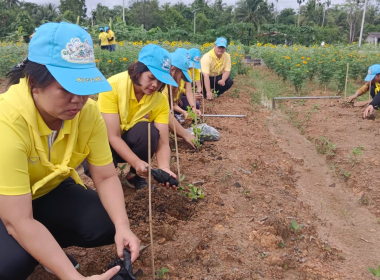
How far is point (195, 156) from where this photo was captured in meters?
3.74

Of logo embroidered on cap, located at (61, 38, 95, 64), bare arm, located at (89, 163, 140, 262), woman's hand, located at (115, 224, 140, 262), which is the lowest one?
woman's hand, located at (115, 224, 140, 262)

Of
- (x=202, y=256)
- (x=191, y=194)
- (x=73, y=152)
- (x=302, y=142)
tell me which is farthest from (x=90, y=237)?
(x=302, y=142)

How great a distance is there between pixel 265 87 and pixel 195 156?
613 centimetres

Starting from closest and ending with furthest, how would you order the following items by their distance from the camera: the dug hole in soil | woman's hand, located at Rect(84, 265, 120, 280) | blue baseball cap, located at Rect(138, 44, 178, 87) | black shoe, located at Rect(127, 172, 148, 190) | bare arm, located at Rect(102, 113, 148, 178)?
1. woman's hand, located at Rect(84, 265, 120, 280)
2. the dug hole in soil
3. blue baseball cap, located at Rect(138, 44, 178, 87)
4. bare arm, located at Rect(102, 113, 148, 178)
5. black shoe, located at Rect(127, 172, 148, 190)

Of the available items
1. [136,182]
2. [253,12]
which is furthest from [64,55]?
[253,12]

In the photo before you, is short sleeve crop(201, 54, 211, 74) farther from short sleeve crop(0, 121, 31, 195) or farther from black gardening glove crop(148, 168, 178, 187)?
short sleeve crop(0, 121, 31, 195)

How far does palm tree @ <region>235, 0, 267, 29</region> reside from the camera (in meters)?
41.0

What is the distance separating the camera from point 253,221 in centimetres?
262

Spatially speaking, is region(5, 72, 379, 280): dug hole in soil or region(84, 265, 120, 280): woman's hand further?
region(5, 72, 379, 280): dug hole in soil

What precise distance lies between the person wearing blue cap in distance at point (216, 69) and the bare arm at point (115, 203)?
15.5ft

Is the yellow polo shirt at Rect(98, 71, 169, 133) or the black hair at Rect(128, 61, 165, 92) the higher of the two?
the black hair at Rect(128, 61, 165, 92)

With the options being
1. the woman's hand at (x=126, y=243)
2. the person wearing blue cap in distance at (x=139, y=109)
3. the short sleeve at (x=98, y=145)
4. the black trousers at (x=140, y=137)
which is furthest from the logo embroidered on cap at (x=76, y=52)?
the black trousers at (x=140, y=137)

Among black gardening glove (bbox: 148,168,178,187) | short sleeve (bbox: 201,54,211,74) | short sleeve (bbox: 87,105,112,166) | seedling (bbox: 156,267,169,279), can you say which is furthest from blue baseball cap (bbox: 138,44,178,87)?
short sleeve (bbox: 201,54,211,74)

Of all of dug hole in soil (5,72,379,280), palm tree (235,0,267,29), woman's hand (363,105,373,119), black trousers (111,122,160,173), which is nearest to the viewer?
dug hole in soil (5,72,379,280)
